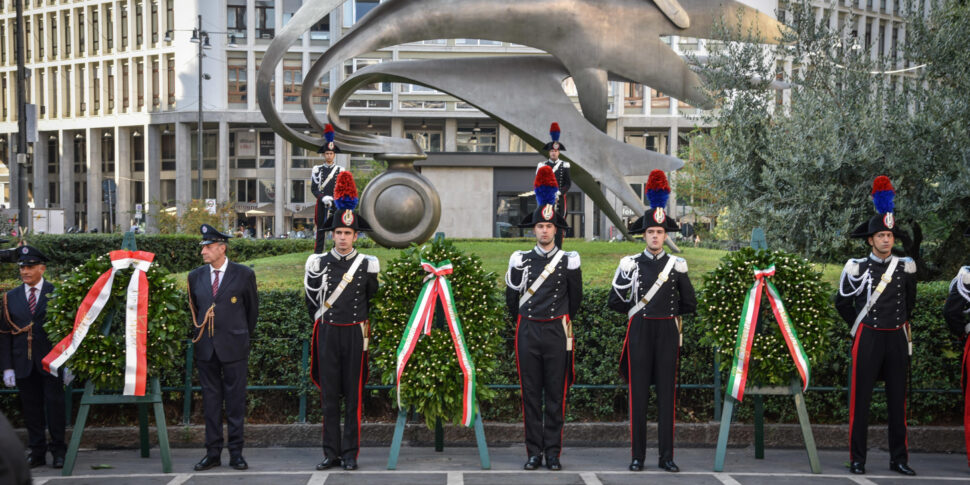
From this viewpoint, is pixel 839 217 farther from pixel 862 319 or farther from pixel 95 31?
pixel 95 31

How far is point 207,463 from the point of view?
7902 mm

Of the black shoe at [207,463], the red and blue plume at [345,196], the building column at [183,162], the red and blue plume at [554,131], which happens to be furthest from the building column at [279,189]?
the black shoe at [207,463]

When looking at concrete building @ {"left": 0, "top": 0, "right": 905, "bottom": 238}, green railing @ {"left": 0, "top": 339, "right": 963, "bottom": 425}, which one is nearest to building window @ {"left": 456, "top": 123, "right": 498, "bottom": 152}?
concrete building @ {"left": 0, "top": 0, "right": 905, "bottom": 238}

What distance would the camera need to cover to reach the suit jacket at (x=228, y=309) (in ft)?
26.5

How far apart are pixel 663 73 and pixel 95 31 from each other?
210 ft

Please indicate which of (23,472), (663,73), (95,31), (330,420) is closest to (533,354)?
(330,420)

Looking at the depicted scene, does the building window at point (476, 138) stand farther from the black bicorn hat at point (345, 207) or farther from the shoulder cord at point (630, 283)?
the shoulder cord at point (630, 283)

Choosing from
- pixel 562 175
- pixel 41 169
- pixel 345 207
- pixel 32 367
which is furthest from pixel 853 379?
pixel 41 169

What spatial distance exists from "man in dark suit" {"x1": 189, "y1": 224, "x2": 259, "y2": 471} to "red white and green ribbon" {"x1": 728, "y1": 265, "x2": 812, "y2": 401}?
4.28m

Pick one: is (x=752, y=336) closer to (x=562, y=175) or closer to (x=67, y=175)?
(x=562, y=175)

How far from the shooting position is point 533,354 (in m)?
8.05

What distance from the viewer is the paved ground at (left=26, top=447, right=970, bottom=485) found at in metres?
7.51

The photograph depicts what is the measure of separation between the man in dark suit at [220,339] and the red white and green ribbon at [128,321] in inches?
16.8

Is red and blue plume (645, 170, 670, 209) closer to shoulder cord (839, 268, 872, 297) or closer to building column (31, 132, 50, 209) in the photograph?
shoulder cord (839, 268, 872, 297)
